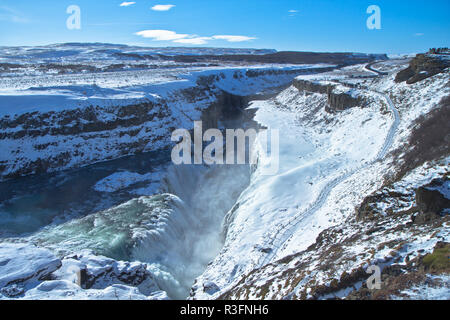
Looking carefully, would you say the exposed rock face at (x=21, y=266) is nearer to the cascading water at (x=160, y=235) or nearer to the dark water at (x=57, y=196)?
the cascading water at (x=160, y=235)

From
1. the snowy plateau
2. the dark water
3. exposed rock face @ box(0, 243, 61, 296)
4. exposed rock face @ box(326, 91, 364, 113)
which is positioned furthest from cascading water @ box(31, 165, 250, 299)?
exposed rock face @ box(326, 91, 364, 113)

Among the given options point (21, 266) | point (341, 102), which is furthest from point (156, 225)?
point (341, 102)

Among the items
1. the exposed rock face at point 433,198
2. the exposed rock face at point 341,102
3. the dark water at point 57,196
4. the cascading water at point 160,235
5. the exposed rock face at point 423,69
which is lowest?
the cascading water at point 160,235

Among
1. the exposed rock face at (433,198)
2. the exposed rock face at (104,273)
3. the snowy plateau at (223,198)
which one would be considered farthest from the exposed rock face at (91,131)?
the exposed rock face at (433,198)

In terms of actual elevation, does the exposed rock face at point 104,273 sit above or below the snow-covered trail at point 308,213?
below

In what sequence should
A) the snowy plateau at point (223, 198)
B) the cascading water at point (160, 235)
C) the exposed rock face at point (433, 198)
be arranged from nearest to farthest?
the snowy plateau at point (223, 198) < the exposed rock face at point (433, 198) < the cascading water at point (160, 235)

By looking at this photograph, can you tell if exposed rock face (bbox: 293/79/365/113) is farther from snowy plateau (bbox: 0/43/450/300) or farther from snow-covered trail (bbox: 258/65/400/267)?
snow-covered trail (bbox: 258/65/400/267)
